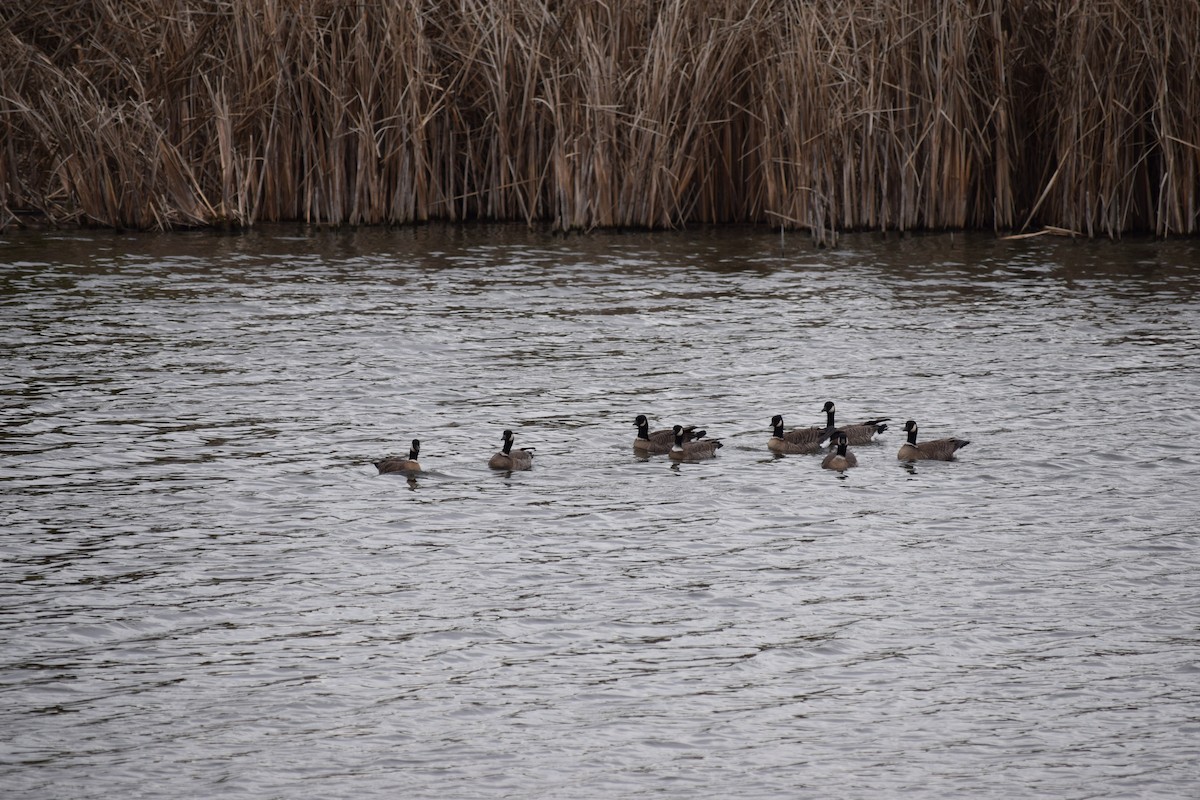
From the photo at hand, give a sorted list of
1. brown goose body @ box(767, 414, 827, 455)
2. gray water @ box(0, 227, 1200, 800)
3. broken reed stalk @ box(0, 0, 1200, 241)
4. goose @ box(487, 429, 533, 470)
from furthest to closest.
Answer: broken reed stalk @ box(0, 0, 1200, 241), brown goose body @ box(767, 414, 827, 455), goose @ box(487, 429, 533, 470), gray water @ box(0, 227, 1200, 800)

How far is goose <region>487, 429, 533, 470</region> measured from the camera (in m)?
11.4

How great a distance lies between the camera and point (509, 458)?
11398 mm

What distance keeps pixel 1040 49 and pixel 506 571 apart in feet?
46.4

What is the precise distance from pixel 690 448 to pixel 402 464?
82.5 inches

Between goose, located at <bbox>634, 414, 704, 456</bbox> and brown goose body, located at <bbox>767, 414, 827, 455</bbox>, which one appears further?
brown goose body, located at <bbox>767, 414, 827, 455</bbox>

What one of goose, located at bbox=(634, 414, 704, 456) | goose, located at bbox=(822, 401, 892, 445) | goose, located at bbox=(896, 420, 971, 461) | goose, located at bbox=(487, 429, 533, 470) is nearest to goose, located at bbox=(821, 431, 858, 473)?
goose, located at bbox=(822, 401, 892, 445)

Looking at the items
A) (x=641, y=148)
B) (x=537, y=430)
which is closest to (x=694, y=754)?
(x=537, y=430)

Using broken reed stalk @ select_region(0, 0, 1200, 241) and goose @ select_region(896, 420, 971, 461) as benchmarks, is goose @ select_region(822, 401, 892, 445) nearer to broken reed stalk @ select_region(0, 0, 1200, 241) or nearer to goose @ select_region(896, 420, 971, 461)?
goose @ select_region(896, 420, 971, 461)

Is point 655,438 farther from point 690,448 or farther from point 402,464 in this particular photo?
point 402,464

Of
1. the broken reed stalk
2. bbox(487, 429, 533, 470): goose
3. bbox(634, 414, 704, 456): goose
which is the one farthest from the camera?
the broken reed stalk

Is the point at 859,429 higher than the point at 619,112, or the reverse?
the point at 619,112

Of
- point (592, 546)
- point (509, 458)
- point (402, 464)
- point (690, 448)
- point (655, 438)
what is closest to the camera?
point (592, 546)

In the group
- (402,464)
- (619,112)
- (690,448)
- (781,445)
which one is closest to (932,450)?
(781,445)

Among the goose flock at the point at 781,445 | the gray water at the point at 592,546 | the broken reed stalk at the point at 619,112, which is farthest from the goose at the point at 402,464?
the broken reed stalk at the point at 619,112
